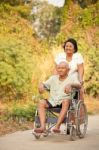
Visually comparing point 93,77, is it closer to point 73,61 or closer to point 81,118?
point 73,61

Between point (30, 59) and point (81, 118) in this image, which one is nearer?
point (81, 118)

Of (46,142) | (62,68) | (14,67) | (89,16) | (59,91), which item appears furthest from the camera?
(89,16)

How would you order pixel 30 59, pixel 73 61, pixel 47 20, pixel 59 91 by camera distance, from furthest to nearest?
pixel 47 20
pixel 30 59
pixel 73 61
pixel 59 91

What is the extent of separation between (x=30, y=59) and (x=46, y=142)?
8.51 metres

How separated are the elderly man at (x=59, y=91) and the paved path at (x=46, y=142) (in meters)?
0.25

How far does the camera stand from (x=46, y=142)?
8.84 m

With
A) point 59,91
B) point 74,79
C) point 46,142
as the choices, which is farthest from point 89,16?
point 46,142

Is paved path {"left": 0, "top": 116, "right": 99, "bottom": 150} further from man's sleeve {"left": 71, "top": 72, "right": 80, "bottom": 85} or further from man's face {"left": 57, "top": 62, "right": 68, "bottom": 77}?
man's face {"left": 57, "top": 62, "right": 68, "bottom": 77}

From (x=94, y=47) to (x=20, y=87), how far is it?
5262 mm

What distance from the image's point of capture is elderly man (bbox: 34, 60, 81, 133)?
9015mm

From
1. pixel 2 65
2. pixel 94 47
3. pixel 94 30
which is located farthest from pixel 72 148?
pixel 94 30

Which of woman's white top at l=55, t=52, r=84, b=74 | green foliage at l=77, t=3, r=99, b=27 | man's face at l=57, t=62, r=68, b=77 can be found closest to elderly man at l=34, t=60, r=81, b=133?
man's face at l=57, t=62, r=68, b=77

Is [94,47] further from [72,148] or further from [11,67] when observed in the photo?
[72,148]

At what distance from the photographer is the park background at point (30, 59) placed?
13420 millimetres
